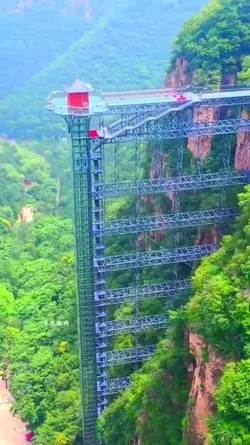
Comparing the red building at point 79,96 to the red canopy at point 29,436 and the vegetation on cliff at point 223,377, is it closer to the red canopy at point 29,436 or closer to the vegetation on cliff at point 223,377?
the vegetation on cliff at point 223,377


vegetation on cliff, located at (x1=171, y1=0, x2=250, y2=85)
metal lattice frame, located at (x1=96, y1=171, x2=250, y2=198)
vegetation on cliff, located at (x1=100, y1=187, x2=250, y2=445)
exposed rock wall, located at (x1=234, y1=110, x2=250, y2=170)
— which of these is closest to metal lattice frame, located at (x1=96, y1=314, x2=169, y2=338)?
vegetation on cliff, located at (x1=100, y1=187, x2=250, y2=445)

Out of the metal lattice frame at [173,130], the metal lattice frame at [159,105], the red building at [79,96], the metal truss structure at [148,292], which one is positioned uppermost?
the red building at [79,96]

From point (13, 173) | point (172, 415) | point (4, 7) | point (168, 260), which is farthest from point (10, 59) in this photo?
point (172, 415)

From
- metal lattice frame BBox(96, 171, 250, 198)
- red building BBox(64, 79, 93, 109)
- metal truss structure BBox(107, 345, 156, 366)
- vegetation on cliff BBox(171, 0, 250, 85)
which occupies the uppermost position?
vegetation on cliff BBox(171, 0, 250, 85)

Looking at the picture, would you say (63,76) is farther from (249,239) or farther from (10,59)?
(249,239)

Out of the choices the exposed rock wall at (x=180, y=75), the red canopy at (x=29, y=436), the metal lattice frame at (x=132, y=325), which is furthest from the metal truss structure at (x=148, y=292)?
the exposed rock wall at (x=180, y=75)

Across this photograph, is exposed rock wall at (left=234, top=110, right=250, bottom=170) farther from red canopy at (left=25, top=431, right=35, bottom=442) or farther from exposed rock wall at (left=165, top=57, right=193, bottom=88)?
red canopy at (left=25, top=431, right=35, bottom=442)
